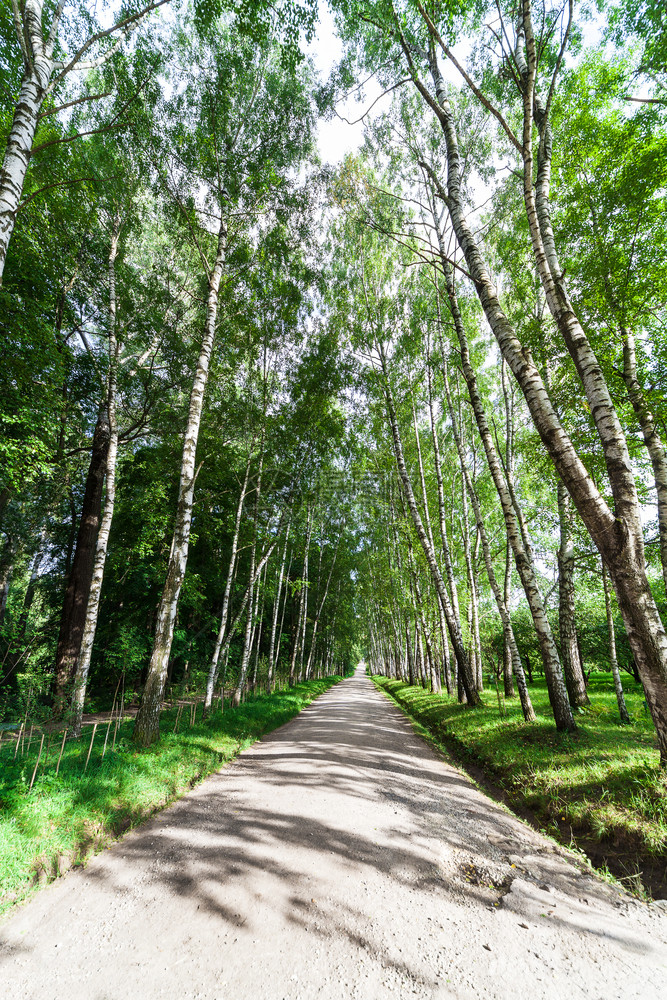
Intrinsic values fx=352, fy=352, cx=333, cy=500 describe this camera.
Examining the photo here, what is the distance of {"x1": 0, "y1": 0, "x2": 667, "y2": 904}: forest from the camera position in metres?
5.18

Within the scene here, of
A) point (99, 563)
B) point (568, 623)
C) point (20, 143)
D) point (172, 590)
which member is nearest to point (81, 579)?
point (99, 563)

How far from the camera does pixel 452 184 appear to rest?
6.69 meters

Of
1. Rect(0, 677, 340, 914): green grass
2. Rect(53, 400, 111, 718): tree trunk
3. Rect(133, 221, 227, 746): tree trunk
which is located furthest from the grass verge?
Rect(53, 400, 111, 718): tree trunk

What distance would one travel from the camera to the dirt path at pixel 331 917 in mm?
2078

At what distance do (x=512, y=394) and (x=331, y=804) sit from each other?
13.8 m

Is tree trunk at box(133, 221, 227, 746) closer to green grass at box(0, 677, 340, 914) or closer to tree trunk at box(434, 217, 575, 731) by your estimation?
green grass at box(0, 677, 340, 914)

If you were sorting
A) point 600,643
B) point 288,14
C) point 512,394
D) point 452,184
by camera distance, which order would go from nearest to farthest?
point 452,184, point 288,14, point 512,394, point 600,643

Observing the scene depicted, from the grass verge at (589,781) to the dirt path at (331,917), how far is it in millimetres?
472

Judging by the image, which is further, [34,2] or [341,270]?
[341,270]

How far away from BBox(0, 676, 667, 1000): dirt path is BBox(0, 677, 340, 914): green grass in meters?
0.23

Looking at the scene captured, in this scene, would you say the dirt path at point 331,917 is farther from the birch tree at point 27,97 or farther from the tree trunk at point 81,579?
the tree trunk at point 81,579

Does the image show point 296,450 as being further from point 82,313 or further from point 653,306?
point 653,306

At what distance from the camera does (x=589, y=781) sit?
14.8ft

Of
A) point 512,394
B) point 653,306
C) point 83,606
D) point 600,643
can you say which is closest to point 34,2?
point 653,306
